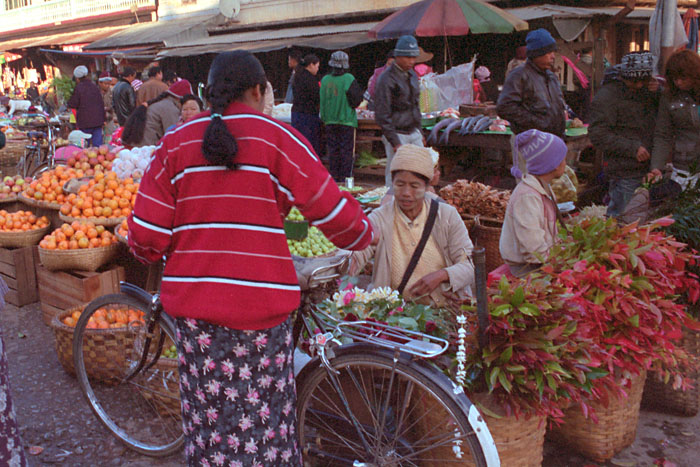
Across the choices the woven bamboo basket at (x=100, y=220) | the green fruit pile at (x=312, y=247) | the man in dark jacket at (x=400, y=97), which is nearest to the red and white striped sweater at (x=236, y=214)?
the green fruit pile at (x=312, y=247)

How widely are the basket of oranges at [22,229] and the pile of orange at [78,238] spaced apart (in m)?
0.70

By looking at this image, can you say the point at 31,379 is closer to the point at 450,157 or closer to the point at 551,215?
the point at 551,215

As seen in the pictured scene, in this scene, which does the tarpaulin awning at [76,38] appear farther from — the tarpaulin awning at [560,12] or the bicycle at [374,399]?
the bicycle at [374,399]

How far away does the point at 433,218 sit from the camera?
135 inches

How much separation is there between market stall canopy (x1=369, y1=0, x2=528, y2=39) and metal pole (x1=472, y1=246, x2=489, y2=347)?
8372mm

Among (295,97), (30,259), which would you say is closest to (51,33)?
(295,97)

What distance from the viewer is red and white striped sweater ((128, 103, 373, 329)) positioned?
2.07 m

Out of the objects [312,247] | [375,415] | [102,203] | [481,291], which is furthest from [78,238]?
[481,291]

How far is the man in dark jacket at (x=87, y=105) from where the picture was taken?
1184 cm

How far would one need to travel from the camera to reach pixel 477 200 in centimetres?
605

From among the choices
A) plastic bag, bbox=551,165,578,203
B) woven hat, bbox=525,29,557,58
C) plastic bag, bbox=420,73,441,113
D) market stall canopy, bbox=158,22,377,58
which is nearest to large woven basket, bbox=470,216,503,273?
plastic bag, bbox=551,165,578,203

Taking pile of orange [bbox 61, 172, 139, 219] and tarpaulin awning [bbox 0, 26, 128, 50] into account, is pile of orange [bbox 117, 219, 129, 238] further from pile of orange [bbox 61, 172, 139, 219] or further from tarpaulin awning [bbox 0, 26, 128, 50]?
tarpaulin awning [bbox 0, 26, 128, 50]

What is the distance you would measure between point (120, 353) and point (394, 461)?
212 centimetres

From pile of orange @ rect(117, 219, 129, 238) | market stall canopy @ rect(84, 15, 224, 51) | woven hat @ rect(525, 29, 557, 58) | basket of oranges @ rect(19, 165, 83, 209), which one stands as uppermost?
market stall canopy @ rect(84, 15, 224, 51)
